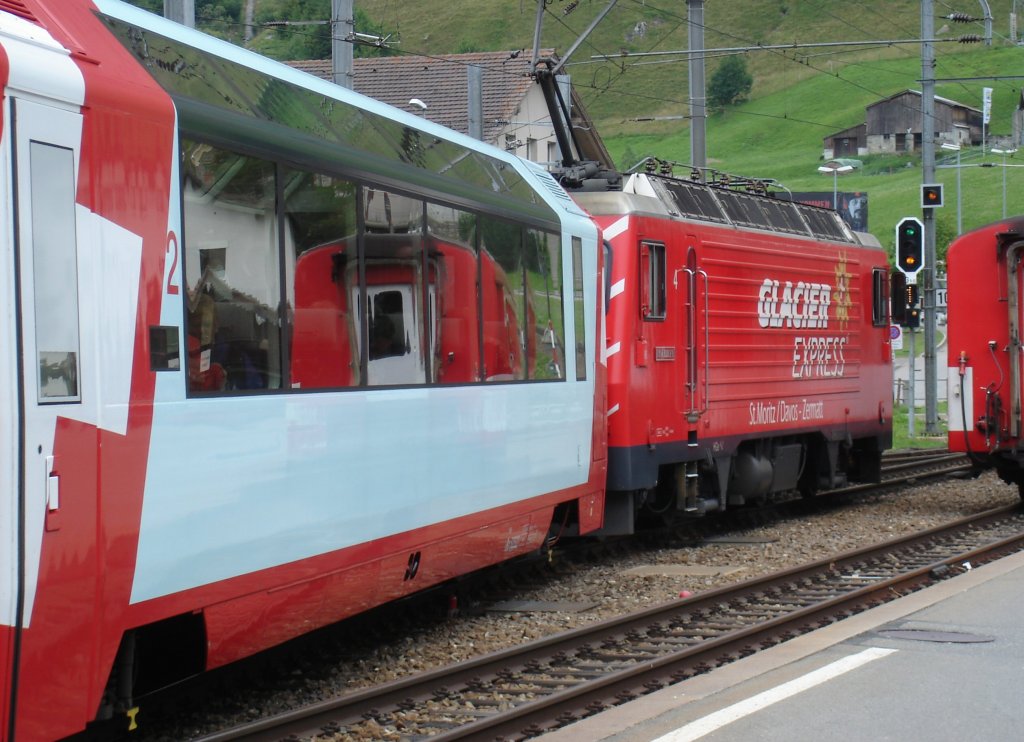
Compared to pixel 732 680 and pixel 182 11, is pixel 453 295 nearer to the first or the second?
pixel 732 680

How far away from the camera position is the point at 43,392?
4.88 meters

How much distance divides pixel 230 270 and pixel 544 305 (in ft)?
13.7

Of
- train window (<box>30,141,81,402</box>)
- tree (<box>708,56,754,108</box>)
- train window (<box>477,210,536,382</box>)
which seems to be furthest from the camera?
tree (<box>708,56,754,108</box>)

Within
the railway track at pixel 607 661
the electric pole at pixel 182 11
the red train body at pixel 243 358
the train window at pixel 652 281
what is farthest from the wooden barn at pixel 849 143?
the red train body at pixel 243 358

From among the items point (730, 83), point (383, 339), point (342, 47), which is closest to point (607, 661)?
point (383, 339)

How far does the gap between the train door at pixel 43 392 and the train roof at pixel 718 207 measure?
25.3 feet

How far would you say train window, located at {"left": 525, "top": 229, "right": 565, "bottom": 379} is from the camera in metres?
9.79

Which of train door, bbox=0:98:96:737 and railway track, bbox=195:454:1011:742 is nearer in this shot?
train door, bbox=0:98:96:737

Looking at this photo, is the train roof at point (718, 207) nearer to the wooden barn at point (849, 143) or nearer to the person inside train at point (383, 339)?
the person inside train at point (383, 339)

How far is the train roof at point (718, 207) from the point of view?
40.8 ft

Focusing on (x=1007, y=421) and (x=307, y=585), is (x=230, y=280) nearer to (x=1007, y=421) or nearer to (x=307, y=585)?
(x=307, y=585)

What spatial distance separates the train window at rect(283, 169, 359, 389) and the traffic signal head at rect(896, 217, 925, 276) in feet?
56.1

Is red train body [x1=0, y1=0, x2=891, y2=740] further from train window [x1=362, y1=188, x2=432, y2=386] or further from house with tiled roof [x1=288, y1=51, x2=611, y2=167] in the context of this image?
house with tiled roof [x1=288, y1=51, x2=611, y2=167]

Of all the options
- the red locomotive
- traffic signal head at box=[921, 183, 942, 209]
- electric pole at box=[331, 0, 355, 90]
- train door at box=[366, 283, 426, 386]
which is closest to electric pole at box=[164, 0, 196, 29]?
electric pole at box=[331, 0, 355, 90]
